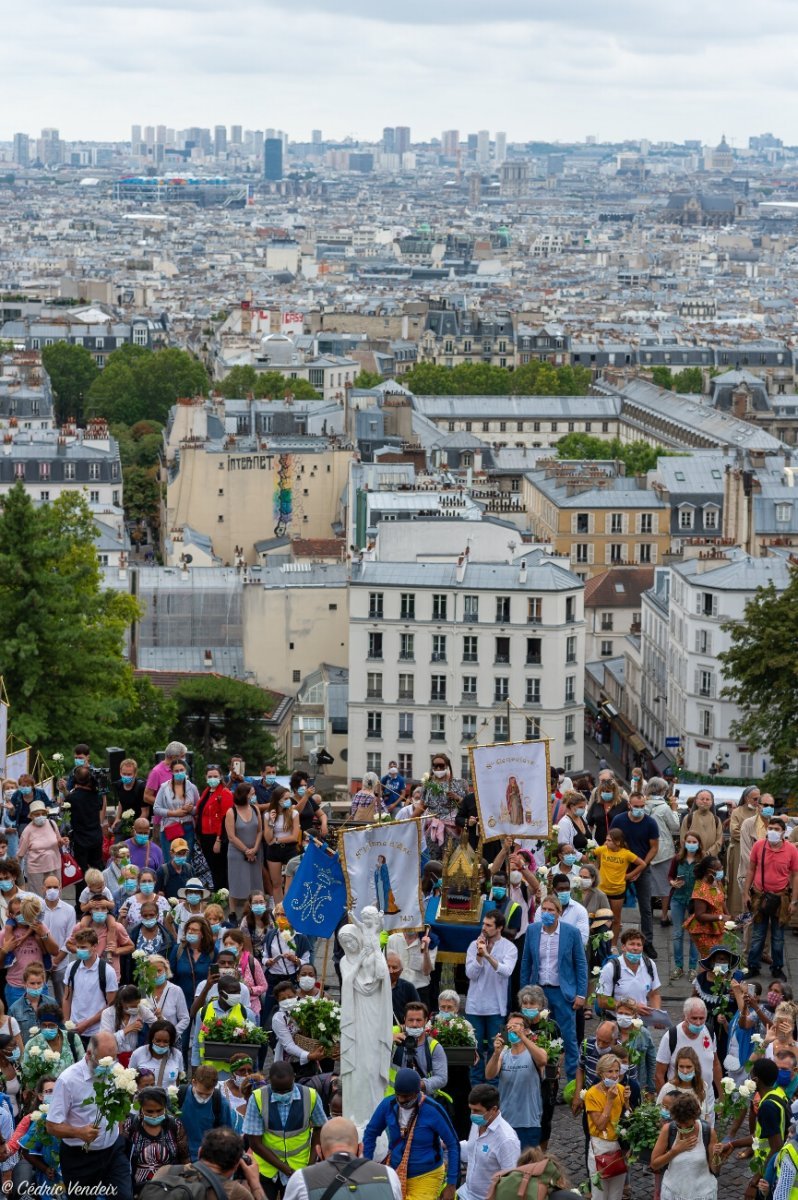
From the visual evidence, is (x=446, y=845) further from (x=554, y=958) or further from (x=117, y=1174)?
(x=117, y=1174)

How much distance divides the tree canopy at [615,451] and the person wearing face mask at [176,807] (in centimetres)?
7289

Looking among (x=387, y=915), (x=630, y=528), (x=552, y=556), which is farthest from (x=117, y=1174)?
(x=630, y=528)

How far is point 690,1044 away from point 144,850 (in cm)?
492

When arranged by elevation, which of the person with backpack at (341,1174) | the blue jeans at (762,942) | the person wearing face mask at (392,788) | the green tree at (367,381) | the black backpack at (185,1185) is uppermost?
the person with backpack at (341,1174)

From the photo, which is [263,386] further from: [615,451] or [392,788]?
[392,788]

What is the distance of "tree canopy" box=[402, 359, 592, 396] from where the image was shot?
127m

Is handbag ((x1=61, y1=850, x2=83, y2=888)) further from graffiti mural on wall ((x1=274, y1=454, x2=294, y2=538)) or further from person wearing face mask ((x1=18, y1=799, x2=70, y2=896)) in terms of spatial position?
graffiti mural on wall ((x1=274, y1=454, x2=294, y2=538))

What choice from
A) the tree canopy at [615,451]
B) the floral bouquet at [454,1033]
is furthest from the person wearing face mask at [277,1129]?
the tree canopy at [615,451]

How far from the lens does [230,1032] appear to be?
51.5 feet

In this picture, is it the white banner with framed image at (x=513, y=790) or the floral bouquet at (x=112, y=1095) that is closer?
the floral bouquet at (x=112, y=1095)

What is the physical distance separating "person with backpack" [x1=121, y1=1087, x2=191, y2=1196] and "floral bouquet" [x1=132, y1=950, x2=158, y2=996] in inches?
57.8

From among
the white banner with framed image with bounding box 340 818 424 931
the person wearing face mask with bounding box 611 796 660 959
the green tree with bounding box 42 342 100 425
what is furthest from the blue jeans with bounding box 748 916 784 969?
the green tree with bounding box 42 342 100 425

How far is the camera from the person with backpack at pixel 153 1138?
14422mm

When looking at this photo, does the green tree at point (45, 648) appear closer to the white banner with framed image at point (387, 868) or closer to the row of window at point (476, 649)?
the row of window at point (476, 649)
